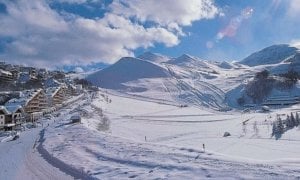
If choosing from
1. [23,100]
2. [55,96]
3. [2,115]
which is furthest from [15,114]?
[55,96]

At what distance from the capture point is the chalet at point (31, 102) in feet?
299

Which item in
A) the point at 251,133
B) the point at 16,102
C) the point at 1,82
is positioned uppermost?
the point at 1,82

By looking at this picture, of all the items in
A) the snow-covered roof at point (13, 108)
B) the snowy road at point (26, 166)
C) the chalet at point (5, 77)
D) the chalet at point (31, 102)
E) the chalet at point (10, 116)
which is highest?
the chalet at point (5, 77)

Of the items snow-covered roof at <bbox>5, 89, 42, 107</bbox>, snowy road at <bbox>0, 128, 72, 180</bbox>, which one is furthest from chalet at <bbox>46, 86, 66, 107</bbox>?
snowy road at <bbox>0, 128, 72, 180</bbox>

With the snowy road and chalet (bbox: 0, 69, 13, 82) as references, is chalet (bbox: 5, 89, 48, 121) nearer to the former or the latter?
the snowy road

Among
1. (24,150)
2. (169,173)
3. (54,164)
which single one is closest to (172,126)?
(24,150)

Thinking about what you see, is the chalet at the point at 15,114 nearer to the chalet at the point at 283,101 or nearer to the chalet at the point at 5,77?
the chalet at the point at 5,77

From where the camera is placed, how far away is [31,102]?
3780 inches

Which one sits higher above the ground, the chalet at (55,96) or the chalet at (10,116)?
the chalet at (55,96)

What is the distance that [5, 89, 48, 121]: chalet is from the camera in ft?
299

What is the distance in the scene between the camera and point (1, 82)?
153m

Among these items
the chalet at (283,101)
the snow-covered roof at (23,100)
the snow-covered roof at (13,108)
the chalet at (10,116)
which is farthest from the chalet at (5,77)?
the chalet at (283,101)

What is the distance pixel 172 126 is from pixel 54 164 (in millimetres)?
69064

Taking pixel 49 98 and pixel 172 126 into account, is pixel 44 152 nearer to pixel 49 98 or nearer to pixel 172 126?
pixel 172 126
